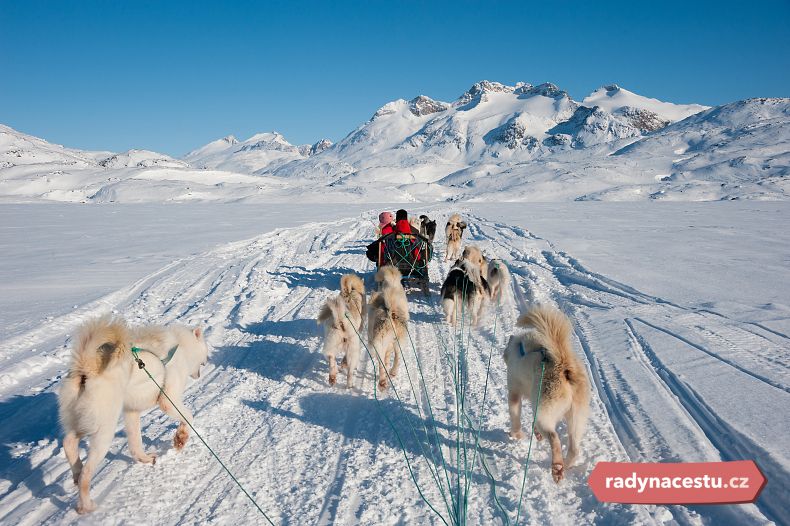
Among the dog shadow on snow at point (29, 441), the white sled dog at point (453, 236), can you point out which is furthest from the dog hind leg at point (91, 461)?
→ the white sled dog at point (453, 236)

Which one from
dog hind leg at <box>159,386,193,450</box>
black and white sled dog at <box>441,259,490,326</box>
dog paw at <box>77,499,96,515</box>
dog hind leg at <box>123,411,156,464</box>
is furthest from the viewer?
black and white sled dog at <box>441,259,490,326</box>

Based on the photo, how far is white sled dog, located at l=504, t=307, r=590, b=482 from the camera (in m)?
2.58

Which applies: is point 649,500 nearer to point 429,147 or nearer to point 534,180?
point 534,180

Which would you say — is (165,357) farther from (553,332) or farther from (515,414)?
(553,332)

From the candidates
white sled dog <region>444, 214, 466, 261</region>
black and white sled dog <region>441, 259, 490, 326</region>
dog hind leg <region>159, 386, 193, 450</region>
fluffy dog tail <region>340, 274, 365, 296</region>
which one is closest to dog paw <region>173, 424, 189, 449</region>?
dog hind leg <region>159, 386, 193, 450</region>

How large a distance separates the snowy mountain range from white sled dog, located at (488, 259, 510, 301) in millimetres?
41621

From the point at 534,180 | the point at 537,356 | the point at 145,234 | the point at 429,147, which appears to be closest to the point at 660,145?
the point at 534,180

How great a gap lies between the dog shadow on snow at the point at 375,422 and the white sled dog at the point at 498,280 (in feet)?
10.1

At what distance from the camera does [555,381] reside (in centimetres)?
258

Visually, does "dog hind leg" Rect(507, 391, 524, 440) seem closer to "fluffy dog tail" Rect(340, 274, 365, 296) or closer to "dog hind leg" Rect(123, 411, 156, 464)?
"fluffy dog tail" Rect(340, 274, 365, 296)

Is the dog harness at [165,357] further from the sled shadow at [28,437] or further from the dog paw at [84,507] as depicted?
the sled shadow at [28,437]

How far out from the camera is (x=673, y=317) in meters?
5.45

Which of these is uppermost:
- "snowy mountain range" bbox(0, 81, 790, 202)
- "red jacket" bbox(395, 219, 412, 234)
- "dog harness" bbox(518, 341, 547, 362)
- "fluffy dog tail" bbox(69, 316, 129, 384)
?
"snowy mountain range" bbox(0, 81, 790, 202)

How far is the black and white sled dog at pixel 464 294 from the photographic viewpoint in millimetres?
5559
